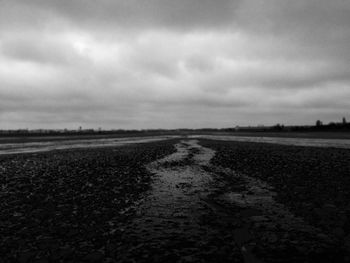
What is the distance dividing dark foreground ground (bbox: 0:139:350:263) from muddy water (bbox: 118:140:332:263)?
3 cm

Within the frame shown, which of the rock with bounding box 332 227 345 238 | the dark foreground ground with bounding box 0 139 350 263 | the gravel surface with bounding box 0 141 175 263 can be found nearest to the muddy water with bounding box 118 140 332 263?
the dark foreground ground with bounding box 0 139 350 263

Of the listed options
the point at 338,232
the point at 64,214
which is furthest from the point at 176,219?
the point at 338,232

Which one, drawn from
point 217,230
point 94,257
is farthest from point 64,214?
point 217,230

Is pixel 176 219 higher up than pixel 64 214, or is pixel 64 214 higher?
pixel 64 214

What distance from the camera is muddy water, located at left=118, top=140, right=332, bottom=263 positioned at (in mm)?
7273

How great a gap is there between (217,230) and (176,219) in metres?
1.87

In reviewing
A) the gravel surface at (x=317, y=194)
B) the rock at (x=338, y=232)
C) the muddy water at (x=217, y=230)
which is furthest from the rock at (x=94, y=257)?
the rock at (x=338, y=232)

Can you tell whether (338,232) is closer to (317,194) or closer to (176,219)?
(317,194)

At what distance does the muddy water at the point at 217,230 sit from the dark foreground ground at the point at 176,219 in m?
0.03

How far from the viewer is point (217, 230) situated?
29.7ft

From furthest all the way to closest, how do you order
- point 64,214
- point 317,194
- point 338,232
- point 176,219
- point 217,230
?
point 317,194
point 64,214
point 176,219
point 217,230
point 338,232

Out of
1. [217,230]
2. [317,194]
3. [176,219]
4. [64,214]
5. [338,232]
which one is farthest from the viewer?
[317,194]

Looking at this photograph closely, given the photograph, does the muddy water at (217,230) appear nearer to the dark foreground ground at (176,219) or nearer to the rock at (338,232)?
the dark foreground ground at (176,219)

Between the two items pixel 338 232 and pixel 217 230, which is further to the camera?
pixel 217 230
